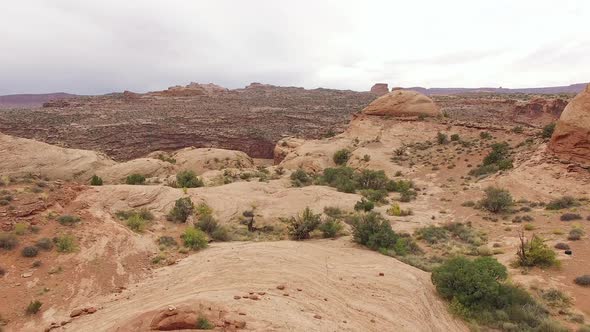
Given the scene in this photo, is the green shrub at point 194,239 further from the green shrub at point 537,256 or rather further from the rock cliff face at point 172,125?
the rock cliff face at point 172,125

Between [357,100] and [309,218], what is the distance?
60.0 meters

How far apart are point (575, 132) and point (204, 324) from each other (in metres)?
21.3

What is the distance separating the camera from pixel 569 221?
14117mm

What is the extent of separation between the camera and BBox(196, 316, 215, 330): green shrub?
19.4ft

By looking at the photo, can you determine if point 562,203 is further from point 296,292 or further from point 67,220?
point 67,220

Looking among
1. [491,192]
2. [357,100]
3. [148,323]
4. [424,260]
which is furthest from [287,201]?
[357,100]

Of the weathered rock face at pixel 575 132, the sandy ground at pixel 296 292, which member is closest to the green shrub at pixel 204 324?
the sandy ground at pixel 296 292

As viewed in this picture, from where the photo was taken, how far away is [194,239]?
1194cm

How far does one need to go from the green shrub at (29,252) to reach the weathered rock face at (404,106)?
3444 cm

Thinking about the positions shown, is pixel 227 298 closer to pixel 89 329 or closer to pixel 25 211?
pixel 89 329

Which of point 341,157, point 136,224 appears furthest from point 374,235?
point 341,157

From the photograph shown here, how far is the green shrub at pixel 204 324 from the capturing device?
591cm

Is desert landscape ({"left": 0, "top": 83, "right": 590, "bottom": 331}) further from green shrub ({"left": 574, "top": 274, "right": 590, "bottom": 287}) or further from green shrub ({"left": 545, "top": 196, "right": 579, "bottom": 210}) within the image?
green shrub ({"left": 574, "top": 274, "right": 590, "bottom": 287})

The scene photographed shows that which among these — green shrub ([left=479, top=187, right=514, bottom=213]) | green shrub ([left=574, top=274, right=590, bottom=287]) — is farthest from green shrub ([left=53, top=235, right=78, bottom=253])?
green shrub ([left=479, top=187, right=514, bottom=213])
